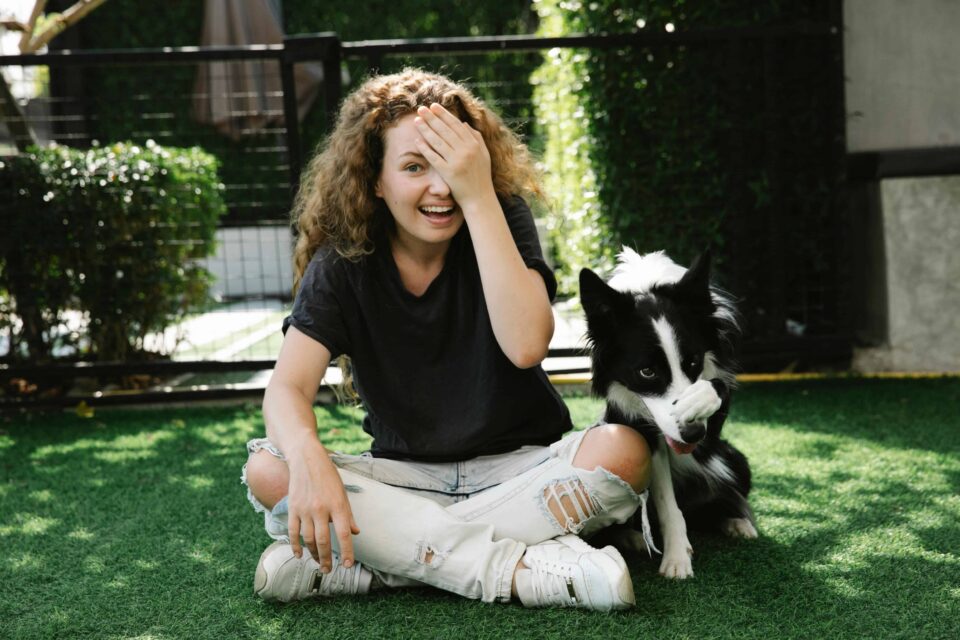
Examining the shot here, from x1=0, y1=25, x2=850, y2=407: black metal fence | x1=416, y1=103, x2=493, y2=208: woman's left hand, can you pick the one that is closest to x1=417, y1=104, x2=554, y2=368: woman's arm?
x1=416, y1=103, x2=493, y2=208: woman's left hand

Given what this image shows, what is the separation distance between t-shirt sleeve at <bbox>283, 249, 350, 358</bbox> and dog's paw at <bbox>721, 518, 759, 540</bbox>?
121 cm

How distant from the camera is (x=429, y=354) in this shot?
2389 mm

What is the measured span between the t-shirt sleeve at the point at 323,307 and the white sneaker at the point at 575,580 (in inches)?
28.3

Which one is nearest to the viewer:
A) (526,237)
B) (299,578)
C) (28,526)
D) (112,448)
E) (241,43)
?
(299,578)

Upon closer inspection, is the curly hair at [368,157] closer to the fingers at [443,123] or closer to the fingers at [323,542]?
the fingers at [443,123]

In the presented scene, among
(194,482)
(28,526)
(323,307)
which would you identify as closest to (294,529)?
(323,307)

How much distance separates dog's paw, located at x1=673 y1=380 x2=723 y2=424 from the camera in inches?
81.9

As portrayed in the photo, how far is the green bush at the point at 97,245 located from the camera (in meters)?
4.49

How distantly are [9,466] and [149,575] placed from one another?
156 centimetres

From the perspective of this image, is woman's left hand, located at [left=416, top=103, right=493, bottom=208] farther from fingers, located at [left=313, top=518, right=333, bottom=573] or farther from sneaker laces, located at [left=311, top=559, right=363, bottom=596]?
sneaker laces, located at [left=311, top=559, right=363, bottom=596]

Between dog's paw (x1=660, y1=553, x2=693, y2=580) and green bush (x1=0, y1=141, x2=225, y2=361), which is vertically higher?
green bush (x1=0, y1=141, x2=225, y2=361)

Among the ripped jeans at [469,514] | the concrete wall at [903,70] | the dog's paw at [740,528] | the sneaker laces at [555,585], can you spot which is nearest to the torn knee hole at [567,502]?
the ripped jeans at [469,514]

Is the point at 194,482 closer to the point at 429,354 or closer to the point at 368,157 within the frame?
the point at 429,354

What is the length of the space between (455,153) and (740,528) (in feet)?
4.47
